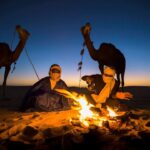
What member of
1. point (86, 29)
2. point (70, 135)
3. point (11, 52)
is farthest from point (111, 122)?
point (11, 52)

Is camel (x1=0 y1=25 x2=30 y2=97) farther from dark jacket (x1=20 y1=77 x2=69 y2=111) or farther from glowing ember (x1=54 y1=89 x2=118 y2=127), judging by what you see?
glowing ember (x1=54 y1=89 x2=118 y2=127)

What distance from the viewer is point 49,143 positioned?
5020 millimetres

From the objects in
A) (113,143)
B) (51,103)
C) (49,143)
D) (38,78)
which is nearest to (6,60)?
(38,78)

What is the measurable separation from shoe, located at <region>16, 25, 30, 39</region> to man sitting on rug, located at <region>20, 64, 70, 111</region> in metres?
1.40

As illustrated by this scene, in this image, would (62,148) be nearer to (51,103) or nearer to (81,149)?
(81,149)

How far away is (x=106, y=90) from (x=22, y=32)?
332cm

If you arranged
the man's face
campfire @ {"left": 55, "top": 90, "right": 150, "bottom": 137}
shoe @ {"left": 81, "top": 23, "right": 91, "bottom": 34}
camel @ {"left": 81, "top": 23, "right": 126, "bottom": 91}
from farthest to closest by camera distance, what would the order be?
1. the man's face
2. shoe @ {"left": 81, "top": 23, "right": 91, "bottom": 34}
3. camel @ {"left": 81, "top": 23, "right": 126, "bottom": 91}
4. campfire @ {"left": 55, "top": 90, "right": 150, "bottom": 137}

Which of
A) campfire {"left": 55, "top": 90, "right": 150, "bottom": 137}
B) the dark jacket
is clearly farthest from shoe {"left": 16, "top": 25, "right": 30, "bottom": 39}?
campfire {"left": 55, "top": 90, "right": 150, "bottom": 137}

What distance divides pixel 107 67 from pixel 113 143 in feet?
13.2

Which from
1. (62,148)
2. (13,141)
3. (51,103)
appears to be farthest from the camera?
(51,103)

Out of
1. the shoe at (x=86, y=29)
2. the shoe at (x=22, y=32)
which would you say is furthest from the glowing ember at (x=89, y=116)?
the shoe at (x=22, y=32)

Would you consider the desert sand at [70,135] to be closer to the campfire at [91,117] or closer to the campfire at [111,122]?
the campfire at [111,122]

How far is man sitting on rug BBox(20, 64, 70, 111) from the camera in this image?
8.95 metres

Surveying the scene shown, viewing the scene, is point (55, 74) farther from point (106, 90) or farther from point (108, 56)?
point (108, 56)
